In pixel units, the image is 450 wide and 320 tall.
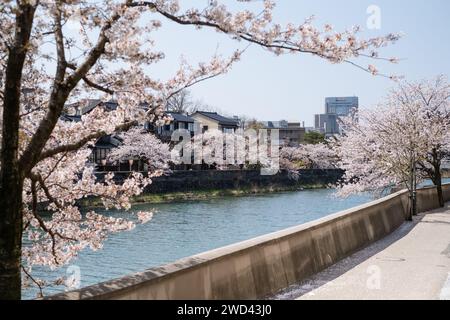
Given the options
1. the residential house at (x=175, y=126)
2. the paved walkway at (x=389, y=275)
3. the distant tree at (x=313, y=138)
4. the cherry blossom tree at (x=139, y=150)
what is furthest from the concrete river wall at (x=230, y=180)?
the paved walkway at (x=389, y=275)

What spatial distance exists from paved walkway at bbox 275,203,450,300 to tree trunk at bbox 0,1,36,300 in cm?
366

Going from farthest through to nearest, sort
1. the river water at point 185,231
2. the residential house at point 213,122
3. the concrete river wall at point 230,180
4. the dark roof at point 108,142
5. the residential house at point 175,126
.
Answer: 1. the residential house at point 213,122
2. the residential house at point 175,126
3. the dark roof at point 108,142
4. the concrete river wall at point 230,180
5. the river water at point 185,231

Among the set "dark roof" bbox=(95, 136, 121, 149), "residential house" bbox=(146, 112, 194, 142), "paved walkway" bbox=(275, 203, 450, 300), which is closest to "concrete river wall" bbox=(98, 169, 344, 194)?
"dark roof" bbox=(95, 136, 121, 149)

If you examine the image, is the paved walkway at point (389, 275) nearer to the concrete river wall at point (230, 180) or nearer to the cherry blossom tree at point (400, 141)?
the cherry blossom tree at point (400, 141)

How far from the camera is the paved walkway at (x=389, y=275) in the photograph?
24.5 ft

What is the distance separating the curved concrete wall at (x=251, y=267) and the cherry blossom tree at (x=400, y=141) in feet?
30.7

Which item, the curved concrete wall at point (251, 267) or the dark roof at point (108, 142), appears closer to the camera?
the curved concrete wall at point (251, 267)

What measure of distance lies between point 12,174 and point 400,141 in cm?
1788

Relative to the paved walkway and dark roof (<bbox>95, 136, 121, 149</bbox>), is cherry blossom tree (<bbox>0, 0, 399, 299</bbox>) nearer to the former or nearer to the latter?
the paved walkway

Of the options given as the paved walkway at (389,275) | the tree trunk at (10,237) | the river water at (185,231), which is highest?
the tree trunk at (10,237)

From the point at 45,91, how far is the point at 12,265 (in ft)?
15.8

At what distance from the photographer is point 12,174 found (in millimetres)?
5055

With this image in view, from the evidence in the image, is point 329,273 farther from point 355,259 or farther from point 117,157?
point 117,157
